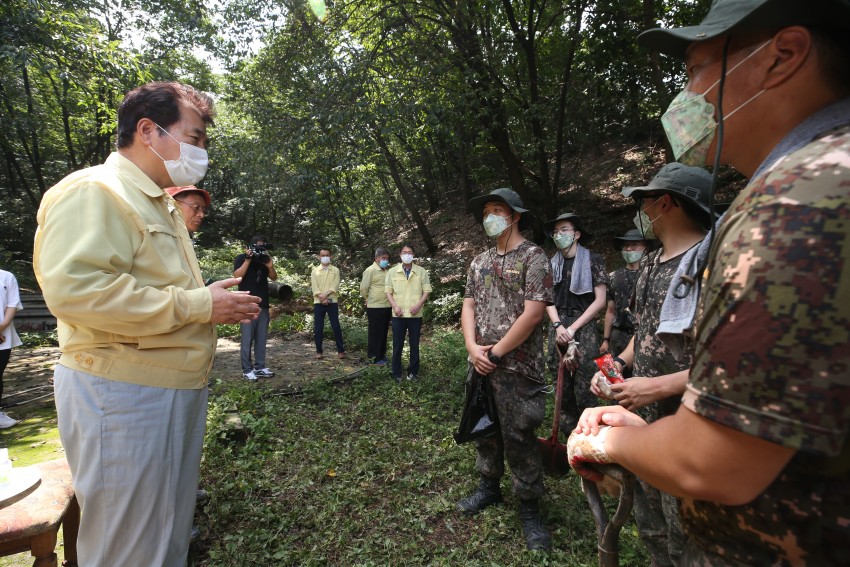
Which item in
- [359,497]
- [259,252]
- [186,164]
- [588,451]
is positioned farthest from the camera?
[259,252]

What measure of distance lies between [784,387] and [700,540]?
50cm

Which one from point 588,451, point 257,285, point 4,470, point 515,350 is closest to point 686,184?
point 515,350

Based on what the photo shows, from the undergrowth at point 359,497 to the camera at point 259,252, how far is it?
6.49 ft

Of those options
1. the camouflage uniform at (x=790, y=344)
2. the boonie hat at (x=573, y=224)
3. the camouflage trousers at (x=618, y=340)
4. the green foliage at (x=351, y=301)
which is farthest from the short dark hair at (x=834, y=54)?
the green foliage at (x=351, y=301)

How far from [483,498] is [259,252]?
478 cm

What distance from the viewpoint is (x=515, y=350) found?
3104mm

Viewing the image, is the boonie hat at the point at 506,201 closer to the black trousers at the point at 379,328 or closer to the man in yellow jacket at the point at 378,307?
the man in yellow jacket at the point at 378,307

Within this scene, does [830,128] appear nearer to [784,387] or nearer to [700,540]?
[784,387]

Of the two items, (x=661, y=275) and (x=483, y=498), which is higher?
(x=661, y=275)

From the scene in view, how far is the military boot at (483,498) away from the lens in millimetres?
3432

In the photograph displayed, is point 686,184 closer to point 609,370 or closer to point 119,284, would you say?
point 609,370

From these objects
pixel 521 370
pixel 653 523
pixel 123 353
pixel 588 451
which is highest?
pixel 123 353

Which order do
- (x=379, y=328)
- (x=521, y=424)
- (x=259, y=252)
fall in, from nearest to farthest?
(x=521, y=424)
(x=259, y=252)
(x=379, y=328)

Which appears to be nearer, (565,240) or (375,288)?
(565,240)
